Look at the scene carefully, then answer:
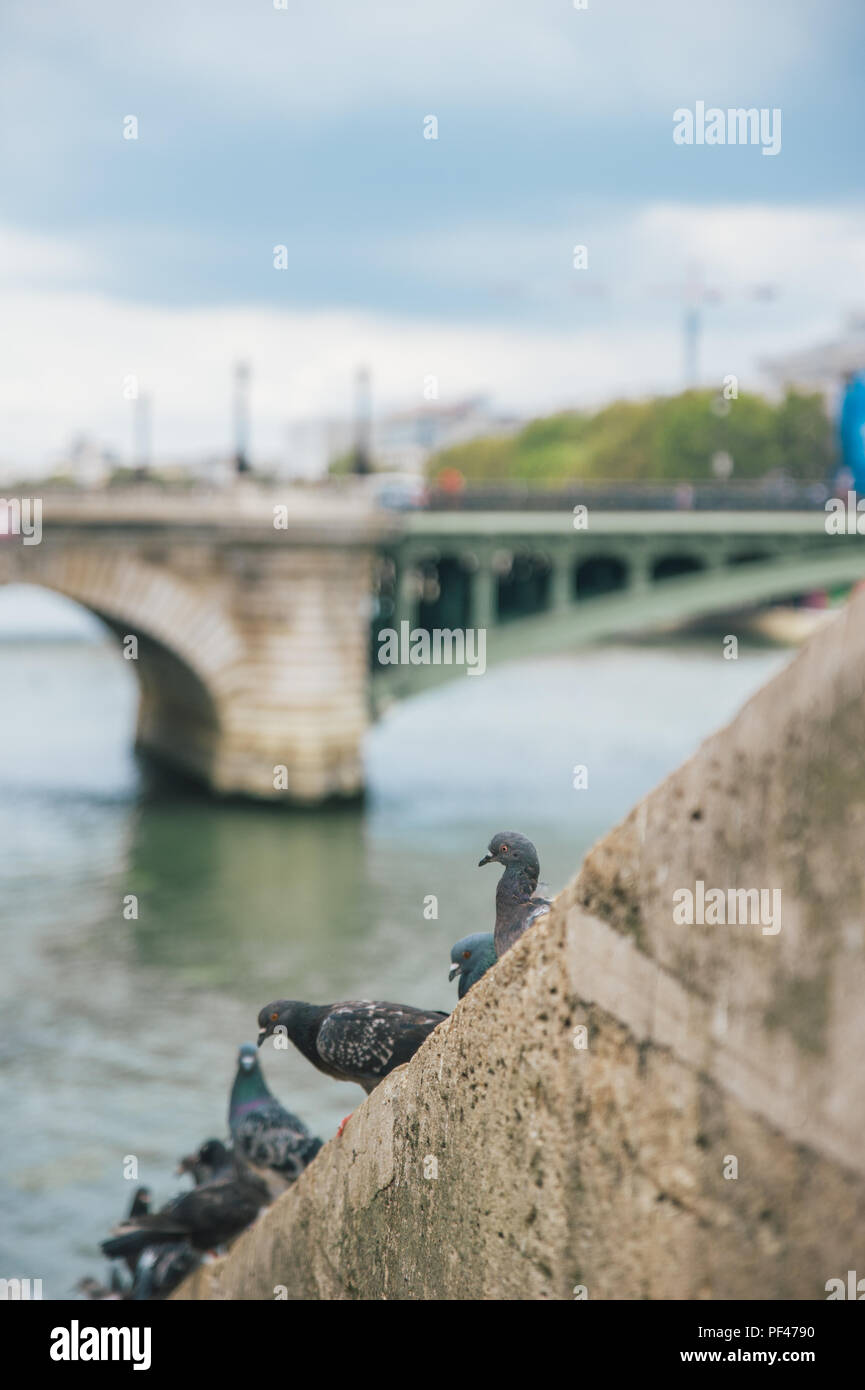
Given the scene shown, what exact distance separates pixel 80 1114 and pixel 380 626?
1771 cm

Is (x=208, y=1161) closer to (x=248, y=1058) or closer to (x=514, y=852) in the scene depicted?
(x=248, y=1058)

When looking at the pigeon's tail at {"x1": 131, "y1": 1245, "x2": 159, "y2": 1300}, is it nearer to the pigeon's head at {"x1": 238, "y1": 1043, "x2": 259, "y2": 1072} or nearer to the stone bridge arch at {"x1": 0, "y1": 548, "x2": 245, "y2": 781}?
the pigeon's head at {"x1": 238, "y1": 1043, "x2": 259, "y2": 1072}

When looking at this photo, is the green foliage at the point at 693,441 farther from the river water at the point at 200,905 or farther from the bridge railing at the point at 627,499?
the river water at the point at 200,905

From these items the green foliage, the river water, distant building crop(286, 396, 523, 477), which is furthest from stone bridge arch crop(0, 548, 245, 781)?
distant building crop(286, 396, 523, 477)

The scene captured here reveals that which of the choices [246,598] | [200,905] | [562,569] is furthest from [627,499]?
[200,905]

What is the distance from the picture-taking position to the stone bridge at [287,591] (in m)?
28.5

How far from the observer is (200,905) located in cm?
2184

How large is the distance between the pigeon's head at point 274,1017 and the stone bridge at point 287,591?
2298cm

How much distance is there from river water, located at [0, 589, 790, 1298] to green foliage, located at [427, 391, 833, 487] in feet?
102

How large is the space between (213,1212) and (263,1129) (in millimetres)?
430

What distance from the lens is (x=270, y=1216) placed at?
4.84 metres

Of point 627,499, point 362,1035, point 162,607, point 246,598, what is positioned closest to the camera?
point 362,1035

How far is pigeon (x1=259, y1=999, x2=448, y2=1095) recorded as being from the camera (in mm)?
4410
